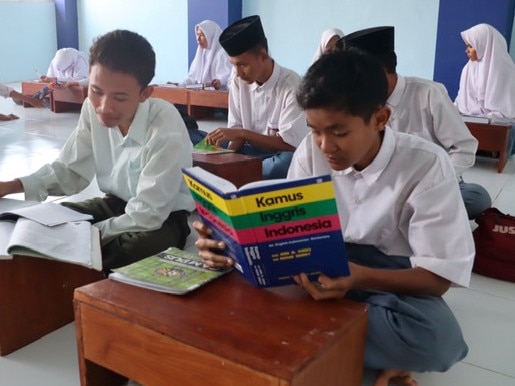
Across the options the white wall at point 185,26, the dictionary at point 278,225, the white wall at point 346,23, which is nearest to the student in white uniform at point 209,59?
the white wall at point 346,23

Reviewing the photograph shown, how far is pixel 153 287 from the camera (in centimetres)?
118

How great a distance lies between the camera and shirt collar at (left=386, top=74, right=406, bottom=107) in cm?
250

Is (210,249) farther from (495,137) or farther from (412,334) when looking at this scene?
(495,137)

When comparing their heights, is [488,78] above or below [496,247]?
above

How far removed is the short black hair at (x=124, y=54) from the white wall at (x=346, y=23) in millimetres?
4970

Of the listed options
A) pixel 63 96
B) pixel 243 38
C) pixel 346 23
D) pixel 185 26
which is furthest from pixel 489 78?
pixel 185 26

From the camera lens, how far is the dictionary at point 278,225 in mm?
1031

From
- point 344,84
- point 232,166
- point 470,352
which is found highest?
point 344,84

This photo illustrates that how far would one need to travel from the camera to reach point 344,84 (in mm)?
1228

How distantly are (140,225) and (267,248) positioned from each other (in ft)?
3.05

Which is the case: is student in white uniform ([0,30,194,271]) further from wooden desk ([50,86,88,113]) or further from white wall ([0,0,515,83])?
wooden desk ([50,86,88,113])

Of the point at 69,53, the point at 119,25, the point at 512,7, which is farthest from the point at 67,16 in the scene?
the point at 512,7

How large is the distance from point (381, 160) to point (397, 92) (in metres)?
1.22

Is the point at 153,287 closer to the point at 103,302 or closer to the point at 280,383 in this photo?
the point at 103,302
